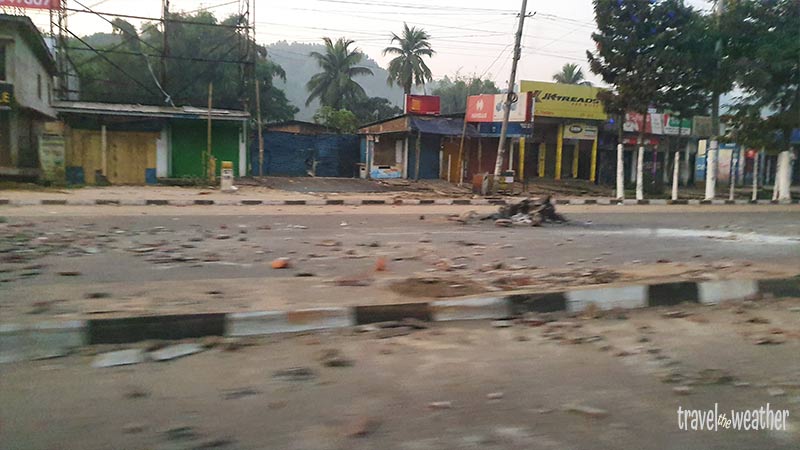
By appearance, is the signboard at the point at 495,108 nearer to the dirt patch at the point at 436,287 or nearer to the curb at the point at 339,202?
the curb at the point at 339,202

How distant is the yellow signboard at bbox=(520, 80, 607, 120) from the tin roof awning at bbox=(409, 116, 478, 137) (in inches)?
141

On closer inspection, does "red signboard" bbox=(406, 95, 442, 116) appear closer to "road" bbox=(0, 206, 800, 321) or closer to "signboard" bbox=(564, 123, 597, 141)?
"signboard" bbox=(564, 123, 597, 141)

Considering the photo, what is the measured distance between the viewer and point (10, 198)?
1742 centimetres

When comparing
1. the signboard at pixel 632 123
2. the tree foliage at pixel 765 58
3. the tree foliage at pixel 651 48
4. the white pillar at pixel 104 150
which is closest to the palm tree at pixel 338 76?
the signboard at pixel 632 123

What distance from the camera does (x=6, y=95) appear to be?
861 inches

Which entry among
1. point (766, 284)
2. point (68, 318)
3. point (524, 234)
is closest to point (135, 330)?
point (68, 318)

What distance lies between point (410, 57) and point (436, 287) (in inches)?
1865

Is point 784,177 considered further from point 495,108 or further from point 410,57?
point 410,57

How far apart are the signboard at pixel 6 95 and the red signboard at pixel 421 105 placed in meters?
17.9

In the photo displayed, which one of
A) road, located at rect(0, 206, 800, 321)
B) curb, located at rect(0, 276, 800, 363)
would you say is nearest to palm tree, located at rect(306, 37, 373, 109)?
road, located at rect(0, 206, 800, 321)

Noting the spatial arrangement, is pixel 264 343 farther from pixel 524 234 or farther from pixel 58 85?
pixel 58 85

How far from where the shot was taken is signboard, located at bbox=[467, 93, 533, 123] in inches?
1088

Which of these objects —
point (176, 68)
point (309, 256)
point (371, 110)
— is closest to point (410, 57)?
point (371, 110)

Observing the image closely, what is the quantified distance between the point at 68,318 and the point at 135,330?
631 mm
